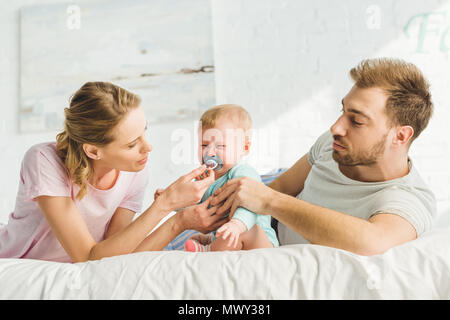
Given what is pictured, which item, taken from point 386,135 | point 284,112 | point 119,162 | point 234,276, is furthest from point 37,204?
point 284,112

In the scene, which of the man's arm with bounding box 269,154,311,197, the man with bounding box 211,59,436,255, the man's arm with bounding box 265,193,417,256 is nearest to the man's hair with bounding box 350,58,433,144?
the man with bounding box 211,59,436,255

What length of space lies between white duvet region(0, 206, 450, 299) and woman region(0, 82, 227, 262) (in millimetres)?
326

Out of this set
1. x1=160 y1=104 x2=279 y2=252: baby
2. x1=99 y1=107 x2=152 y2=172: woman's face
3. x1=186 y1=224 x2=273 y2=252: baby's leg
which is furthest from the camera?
x1=160 y1=104 x2=279 y2=252: baby

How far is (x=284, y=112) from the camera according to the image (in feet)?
9.12

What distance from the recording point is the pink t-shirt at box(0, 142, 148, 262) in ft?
4.37

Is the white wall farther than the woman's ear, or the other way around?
the white wall

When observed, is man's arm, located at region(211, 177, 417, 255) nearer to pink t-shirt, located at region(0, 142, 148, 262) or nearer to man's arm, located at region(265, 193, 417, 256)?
man's arm, located at region(265, 193, 417, 256)

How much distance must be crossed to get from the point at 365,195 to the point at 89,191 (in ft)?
3.09

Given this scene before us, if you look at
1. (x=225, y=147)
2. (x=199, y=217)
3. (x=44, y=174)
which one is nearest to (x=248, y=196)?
(x=199, y=217)

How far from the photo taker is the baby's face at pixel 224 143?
1.50 metres

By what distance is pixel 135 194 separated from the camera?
1.66 m

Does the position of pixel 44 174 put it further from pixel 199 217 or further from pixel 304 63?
pixel 304 63

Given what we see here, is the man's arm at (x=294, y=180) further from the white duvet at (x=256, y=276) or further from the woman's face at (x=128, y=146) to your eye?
the white duvet at (x=256, y=276)

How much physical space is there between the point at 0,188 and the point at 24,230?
1.86 metres
